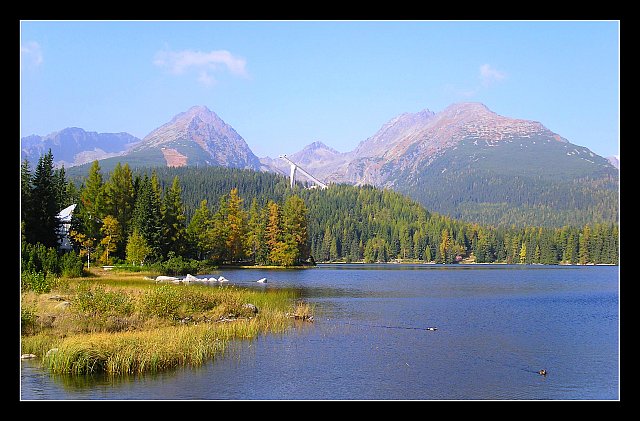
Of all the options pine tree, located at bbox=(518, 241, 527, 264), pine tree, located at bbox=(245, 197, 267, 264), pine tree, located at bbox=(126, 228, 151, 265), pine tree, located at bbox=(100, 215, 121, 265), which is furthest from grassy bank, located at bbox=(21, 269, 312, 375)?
pine tree, located at bbox=(518, 241, 527, 264)

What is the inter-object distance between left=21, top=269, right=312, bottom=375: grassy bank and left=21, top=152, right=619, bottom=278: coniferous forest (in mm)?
12079

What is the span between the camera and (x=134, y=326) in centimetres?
2823

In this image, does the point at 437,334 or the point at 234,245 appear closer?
the point at 437,334

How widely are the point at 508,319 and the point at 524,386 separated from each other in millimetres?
17008

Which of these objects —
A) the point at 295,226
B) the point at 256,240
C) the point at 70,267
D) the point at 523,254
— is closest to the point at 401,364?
the point at 70,267

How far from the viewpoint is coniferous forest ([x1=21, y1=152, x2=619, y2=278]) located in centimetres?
6606

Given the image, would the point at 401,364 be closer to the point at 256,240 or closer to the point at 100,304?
the point at 100,304

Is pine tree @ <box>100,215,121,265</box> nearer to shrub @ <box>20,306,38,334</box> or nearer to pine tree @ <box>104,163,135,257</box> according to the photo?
pine tree @ <box>104,163,135,257</box>

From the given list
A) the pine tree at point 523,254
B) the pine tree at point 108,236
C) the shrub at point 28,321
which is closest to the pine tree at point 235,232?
the pine tree at point 108,236

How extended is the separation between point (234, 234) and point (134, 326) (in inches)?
3051
